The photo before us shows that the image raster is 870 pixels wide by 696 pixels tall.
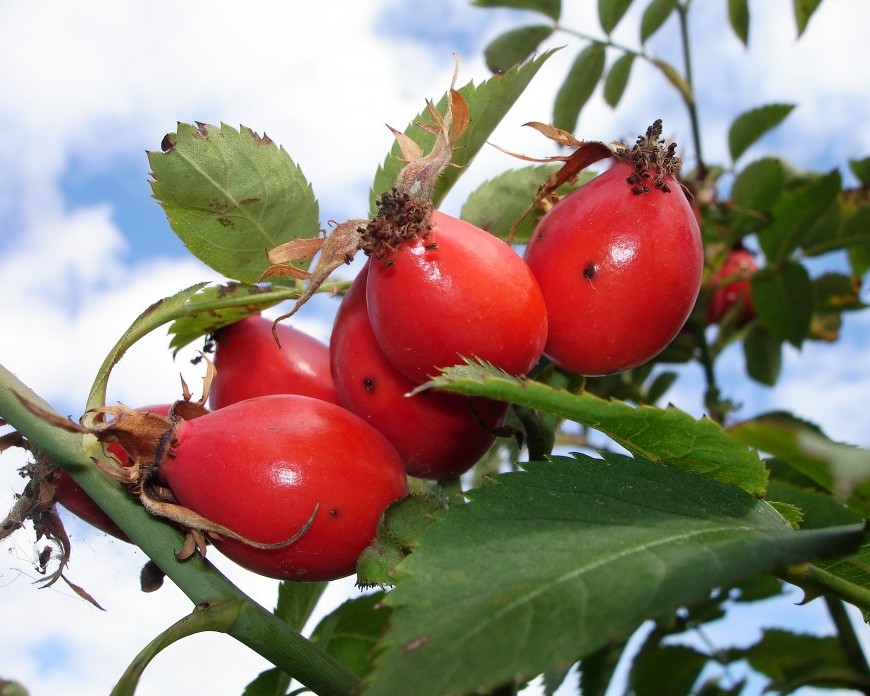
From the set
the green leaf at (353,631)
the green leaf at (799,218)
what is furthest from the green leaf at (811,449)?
the green leaf at (799,218)

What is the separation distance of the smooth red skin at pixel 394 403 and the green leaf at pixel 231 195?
0.20 m

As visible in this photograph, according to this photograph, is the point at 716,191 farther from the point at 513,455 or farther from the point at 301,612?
the point at 301,612

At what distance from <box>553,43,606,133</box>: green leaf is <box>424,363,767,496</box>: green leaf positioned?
7.52 feet

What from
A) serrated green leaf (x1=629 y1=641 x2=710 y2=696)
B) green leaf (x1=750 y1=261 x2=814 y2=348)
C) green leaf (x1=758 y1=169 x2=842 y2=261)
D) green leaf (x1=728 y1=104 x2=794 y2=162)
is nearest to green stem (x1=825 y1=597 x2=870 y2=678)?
serrated green leaf (x1=629 y1=641 x2=710 y2=696)

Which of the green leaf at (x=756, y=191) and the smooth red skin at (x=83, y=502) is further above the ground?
the green leaf at (x=756, y=191)

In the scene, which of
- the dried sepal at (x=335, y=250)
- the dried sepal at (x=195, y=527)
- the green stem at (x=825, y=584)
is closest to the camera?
the green stem at (x=825, y=584)

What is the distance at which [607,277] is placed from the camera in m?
1.46

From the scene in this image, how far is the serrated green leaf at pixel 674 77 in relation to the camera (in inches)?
138

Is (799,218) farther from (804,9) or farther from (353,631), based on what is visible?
(353,631)

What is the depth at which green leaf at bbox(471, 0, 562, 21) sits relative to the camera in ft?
11.2

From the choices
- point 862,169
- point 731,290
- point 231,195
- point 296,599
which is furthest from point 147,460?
point 862,169

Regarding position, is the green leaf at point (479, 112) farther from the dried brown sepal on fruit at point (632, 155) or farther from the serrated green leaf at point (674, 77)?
the serrated green leaf at point (674, 77)

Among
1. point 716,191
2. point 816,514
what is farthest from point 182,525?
point 716,191

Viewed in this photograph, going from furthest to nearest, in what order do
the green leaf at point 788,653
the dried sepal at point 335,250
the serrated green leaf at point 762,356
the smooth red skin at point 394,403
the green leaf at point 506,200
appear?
1. the serrated green leaf at point 762,356
2. the green leaf at point 788,653
3. the green leaf at point 506,200
4. the smooth red skin at point 394,403
5. the dried sepal at point 335,250
